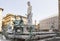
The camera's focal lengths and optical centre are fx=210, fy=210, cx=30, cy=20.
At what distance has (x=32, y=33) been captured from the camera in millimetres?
7684

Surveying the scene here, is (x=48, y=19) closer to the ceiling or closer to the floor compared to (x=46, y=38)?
closer to the ceiling

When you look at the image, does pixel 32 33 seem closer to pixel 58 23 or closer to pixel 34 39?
pixel 34 39

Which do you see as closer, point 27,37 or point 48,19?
point 27,37

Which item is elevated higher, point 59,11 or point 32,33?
point 59,11

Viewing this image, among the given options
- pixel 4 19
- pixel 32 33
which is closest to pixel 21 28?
pixel 32 33

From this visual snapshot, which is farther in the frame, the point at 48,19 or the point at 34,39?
the point at 48,19

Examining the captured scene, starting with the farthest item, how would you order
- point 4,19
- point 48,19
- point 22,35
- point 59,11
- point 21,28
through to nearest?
point 4,19 → point 48,19 → point 59,11 → point 21,28 → point 22,35

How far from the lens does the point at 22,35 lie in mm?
7773

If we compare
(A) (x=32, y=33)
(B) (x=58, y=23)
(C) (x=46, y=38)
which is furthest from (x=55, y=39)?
(B) (x=58, y=23)

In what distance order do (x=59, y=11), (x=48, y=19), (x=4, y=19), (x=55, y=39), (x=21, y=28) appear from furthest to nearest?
(x=4, y=19)
(x=48, y=19)
(x=59, y=11)
(x=21, y=28)
(x=55, y=39)

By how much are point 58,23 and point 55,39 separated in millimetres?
5781

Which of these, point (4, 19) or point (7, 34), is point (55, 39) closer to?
point (7, 34)

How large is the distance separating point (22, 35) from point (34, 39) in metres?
0.54

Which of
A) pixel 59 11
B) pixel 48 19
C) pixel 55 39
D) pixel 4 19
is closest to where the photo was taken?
pixel 55 39
